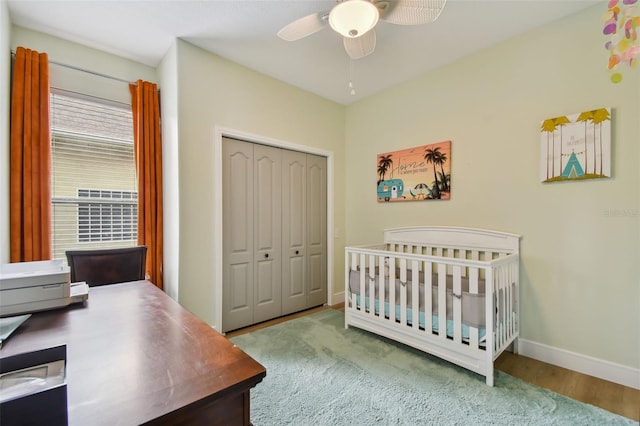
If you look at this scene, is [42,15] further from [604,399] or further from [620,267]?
[604,399]

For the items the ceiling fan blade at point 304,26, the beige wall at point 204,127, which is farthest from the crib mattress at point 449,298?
the ceiling fan blade at point 304,26

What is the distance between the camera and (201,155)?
8.29ft

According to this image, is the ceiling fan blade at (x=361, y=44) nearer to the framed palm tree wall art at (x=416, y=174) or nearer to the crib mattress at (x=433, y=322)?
the framed palm tree wall art at (x=416, y=174)

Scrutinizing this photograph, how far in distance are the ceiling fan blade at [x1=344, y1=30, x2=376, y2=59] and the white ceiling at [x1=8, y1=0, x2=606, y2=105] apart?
36 centimetres

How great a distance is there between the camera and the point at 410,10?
1.53 metres

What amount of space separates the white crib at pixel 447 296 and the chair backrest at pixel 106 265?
5.91 ft

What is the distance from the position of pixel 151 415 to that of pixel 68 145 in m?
2.68

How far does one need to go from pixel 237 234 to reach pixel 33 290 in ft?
5.39

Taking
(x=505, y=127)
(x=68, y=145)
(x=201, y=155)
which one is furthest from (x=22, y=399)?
(x=505, y=127)

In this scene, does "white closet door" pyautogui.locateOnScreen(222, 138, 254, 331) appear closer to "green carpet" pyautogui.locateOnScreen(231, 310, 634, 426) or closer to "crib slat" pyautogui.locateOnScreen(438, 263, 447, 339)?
"green carpet" pyautogui.locateOnScreen(231, 310, 634, 426)

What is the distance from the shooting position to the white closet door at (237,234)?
2742 millimetres

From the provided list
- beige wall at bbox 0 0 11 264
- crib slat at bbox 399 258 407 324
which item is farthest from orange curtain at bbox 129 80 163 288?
crib slat at bbox 399 258 407 324

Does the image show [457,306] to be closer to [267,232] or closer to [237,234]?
[267,232]

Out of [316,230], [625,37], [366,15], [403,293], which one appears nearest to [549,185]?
[625,37]
